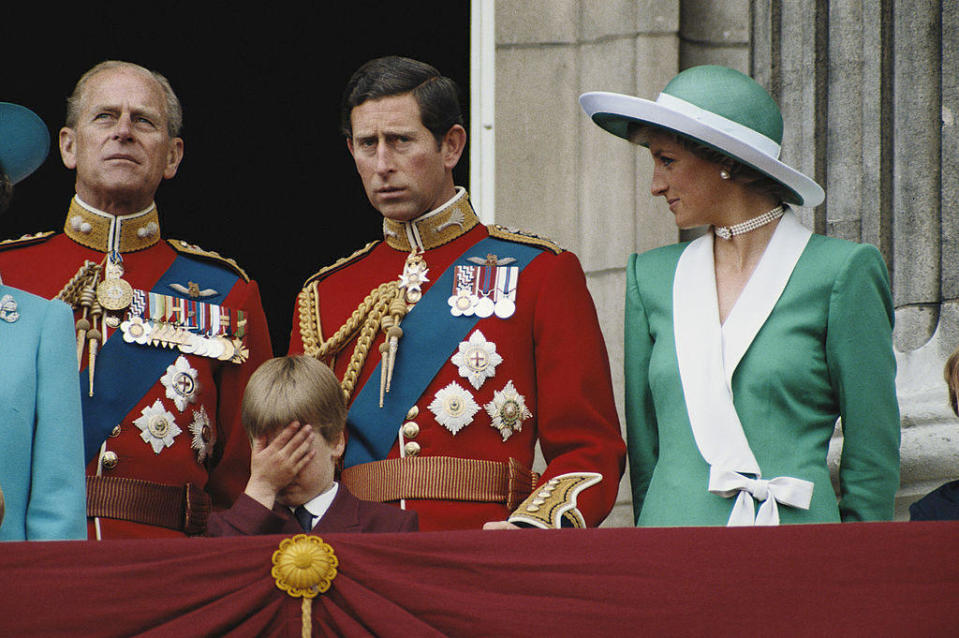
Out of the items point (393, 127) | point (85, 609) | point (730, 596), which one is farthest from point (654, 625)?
point (393, 127)

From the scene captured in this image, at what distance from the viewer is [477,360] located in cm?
389

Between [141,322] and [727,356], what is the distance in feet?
4.44

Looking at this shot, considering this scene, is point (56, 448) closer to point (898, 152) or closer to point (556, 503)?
point (556, 503)

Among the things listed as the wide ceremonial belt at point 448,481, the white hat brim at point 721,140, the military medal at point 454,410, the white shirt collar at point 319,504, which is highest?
the white hat brim at point 721,140

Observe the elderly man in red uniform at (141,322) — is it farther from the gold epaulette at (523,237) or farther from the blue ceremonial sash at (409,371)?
the gold epaulette at (523,237)

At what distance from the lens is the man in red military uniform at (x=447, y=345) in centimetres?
378

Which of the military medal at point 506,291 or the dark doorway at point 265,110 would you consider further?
the dark doorway at point 265,110

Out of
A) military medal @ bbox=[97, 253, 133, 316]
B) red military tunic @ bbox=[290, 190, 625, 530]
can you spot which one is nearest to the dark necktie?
red military tunic @ bbox=[290, 190, 625, 530]

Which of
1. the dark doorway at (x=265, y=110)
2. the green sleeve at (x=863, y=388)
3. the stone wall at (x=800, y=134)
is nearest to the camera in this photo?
the green sleeve at (x=863, y=388)

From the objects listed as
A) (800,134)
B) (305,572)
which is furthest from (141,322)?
(800,134)

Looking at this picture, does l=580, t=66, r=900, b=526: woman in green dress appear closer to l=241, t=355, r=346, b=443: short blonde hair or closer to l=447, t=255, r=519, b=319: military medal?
l=447, t=255, r=519, b=319: military medal

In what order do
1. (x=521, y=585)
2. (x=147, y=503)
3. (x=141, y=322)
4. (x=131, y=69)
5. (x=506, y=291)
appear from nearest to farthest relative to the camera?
(x=521, y=585) → (x=147, y=503) → (x=506, y=291) → (x=141, y=322) → (x=131, y=69)

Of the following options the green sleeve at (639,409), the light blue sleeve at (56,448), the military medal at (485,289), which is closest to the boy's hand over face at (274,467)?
the light blue sleeve at (56,448)

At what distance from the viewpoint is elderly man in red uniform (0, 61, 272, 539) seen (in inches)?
155
